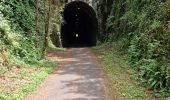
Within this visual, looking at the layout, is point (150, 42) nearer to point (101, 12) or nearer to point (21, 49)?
point (21, 49)

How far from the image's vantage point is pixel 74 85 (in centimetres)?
1425

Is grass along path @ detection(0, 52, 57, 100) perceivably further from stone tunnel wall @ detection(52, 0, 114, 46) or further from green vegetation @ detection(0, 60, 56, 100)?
stone tunnel wall @ detection(52, 0, 114, 46)

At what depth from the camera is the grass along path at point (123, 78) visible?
41.0 ft

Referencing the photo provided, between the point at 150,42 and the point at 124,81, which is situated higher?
the point at 150,42

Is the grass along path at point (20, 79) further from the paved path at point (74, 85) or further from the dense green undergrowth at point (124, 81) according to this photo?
the dense green undergrowth at point (124, 81)

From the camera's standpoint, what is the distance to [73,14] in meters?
50.7

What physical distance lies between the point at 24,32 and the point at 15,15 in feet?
3.83

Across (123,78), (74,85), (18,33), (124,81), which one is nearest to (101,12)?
(18,33)

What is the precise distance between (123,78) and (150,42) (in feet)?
9.15

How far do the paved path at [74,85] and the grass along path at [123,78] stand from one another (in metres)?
0.49

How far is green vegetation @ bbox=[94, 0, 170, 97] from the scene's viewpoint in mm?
13422

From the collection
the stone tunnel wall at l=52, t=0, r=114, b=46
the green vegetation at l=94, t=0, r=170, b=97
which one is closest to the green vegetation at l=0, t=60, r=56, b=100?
the green vegetation at l=94, t=0, r=170, b=97

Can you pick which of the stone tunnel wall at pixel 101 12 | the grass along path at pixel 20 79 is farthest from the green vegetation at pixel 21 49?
the stone tunnel wall at pixel 101 12

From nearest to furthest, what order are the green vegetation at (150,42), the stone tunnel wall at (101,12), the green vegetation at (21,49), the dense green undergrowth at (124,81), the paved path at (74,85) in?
the dense green undergrowth at (124,81), the paved path at (74,85), the green vegetation at (150,42), the green vegetation at (21,49), the stone tunnel wall at (101,12)
